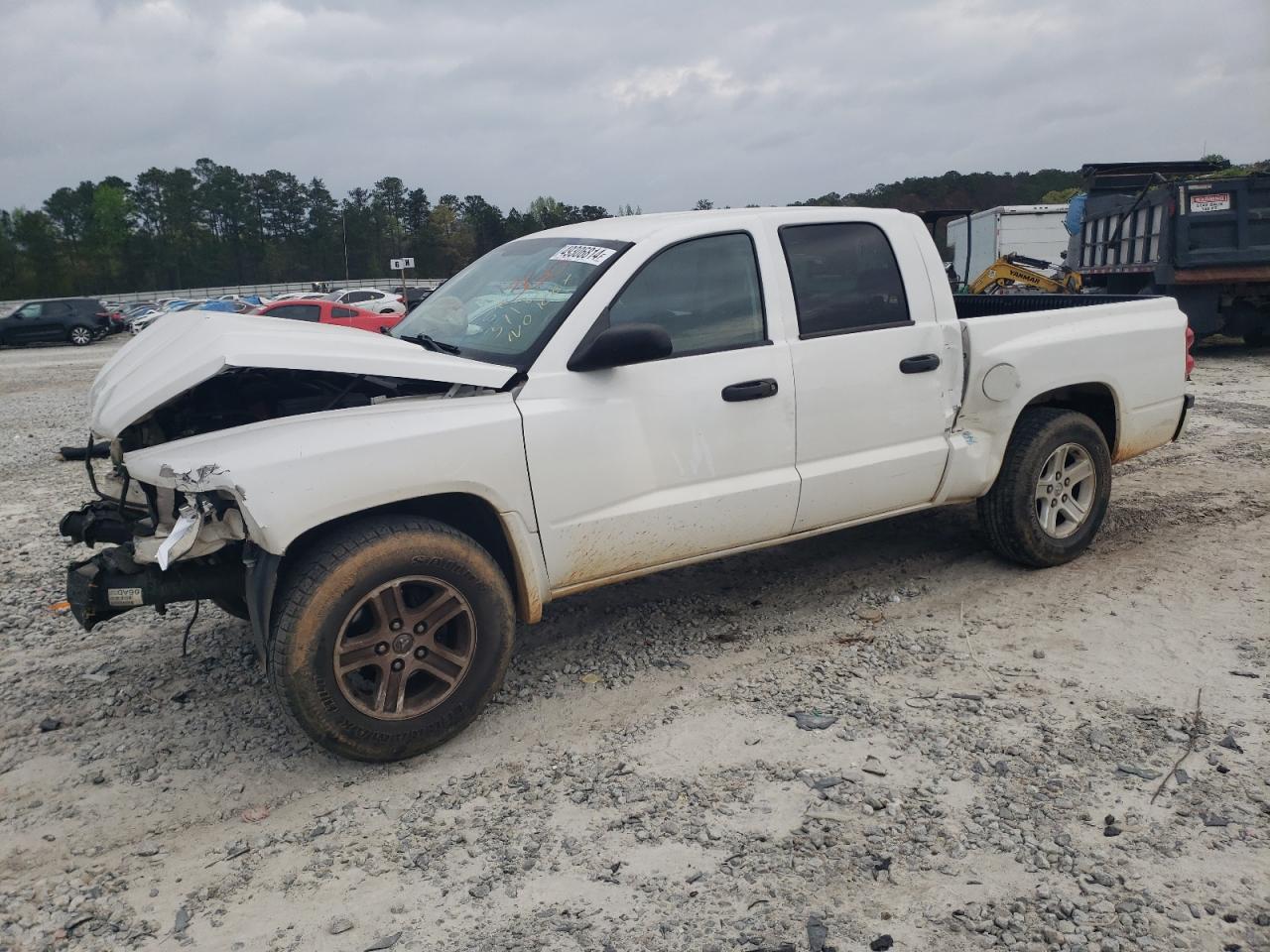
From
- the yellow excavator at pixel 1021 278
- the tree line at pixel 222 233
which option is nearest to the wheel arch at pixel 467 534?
the yellow excavator at pixel 1021 278

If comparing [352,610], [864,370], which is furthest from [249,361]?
[864,370]

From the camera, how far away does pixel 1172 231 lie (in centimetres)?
1274

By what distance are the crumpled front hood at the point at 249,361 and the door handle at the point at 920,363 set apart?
1.90 meters

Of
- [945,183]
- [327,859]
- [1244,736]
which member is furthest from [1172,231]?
[945,183]

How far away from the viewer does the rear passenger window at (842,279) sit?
13.8 feet

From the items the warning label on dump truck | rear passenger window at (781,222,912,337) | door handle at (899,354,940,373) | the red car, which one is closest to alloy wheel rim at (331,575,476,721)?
rear passenger window at (781,222,912,337)

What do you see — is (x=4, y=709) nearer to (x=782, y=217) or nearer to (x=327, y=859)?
(x=327, y=859)

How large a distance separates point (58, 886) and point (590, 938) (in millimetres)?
1647

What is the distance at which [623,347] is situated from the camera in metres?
3.52

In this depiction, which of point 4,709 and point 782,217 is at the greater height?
point 782,217

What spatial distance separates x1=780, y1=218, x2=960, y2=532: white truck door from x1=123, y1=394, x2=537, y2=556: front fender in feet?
4.50

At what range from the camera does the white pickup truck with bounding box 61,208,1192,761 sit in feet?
10.6

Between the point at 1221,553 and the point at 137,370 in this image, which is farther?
the point at 1221,553

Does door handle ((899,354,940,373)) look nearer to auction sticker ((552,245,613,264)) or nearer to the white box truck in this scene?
auction sticker ((552,245,613,264))
